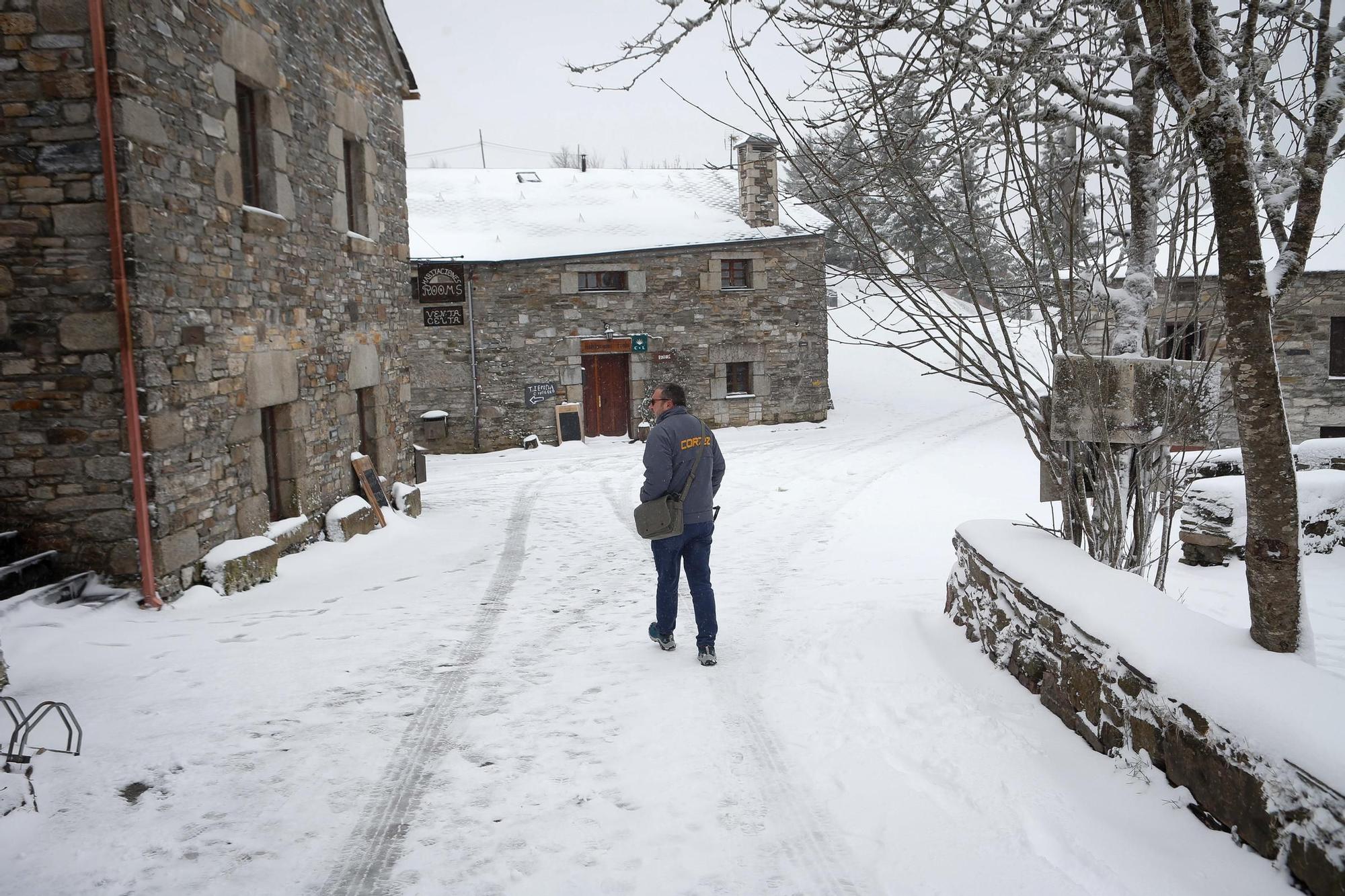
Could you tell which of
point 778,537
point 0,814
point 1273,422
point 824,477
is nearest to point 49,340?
point 0,814

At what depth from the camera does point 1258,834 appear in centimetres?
279

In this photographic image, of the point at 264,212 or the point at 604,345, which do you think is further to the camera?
the point at 604,345

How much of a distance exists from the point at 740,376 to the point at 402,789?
18.2 meters

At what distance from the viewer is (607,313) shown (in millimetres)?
20172

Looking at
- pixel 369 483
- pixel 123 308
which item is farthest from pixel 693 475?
pixel 369 483

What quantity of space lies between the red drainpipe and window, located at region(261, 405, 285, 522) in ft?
7.08

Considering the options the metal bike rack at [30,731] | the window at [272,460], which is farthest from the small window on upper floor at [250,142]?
the metal bike rack at [30,731]

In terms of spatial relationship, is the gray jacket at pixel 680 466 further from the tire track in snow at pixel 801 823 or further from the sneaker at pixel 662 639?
the tire track in snow at pixel 801 823

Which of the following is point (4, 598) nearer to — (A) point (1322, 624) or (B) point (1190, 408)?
(B) point (1190, 408)

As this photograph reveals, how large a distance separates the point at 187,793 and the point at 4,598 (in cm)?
318

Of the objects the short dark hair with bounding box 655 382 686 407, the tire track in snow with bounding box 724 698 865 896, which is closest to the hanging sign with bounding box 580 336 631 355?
the short dark hair with bounding box 655 382 686 407

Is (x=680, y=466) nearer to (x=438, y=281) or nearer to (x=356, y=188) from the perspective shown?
(x=356, y=188)

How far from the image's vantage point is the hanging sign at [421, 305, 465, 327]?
18.9 m

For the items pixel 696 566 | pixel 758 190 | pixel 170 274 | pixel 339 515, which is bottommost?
pixel 339 515
